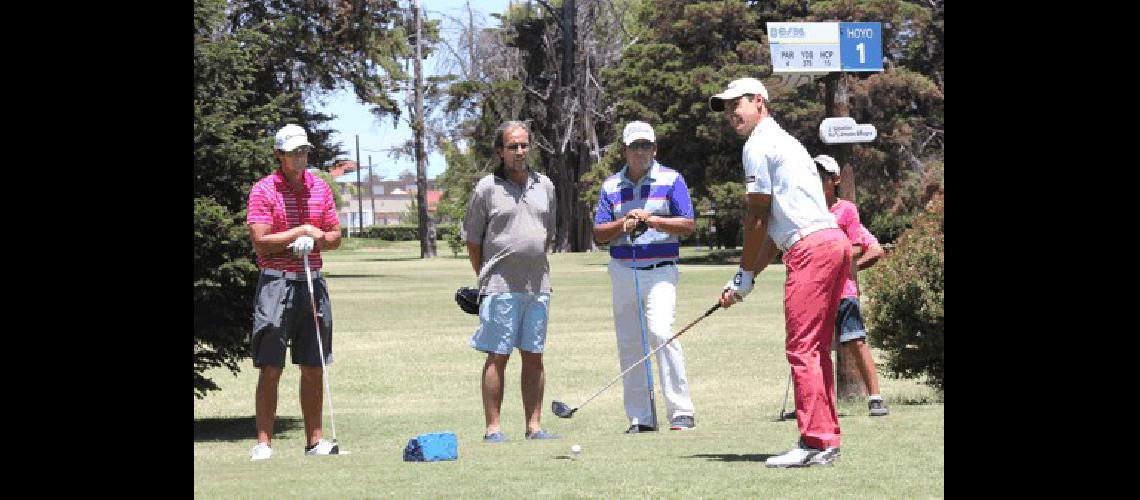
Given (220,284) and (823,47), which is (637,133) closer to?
(823,47)

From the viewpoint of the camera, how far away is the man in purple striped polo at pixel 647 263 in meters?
10.9

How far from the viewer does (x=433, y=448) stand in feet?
29.9

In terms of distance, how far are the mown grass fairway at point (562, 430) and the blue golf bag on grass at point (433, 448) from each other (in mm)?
135

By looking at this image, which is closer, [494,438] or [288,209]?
[288,209]

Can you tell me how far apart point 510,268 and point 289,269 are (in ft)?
4.90

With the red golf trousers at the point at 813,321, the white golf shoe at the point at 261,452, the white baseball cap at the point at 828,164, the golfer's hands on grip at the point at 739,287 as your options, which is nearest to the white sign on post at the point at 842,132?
the white baseball cap at the point at 828,164

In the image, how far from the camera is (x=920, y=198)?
170 feet

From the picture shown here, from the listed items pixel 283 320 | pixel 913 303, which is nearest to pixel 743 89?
pixel 283 320

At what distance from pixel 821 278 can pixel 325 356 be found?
131 inches

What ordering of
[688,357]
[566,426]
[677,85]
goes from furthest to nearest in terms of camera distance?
[677,85] → [688,357] → [566,426]
